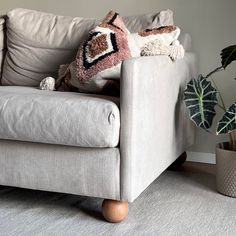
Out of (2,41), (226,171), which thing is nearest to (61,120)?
(226,171)

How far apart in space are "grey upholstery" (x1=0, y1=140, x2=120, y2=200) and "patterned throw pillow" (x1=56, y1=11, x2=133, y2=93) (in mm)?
348

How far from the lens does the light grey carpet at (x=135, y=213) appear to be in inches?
64.7

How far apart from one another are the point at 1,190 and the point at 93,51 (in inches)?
29.7

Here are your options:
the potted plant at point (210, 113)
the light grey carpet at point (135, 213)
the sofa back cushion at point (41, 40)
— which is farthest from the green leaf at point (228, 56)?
the light grey carpet at point (135, 213)

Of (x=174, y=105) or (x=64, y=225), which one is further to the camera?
(x=174, y=105)

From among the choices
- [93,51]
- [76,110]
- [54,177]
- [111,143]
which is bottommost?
[54,177]

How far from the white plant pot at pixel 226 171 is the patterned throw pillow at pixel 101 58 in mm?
591

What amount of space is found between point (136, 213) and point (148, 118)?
0.39 meters

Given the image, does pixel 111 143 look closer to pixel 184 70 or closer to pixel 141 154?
pixel 141 154

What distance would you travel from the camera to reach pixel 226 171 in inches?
79.4

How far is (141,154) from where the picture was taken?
1679 millimetres

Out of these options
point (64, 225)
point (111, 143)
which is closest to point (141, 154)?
point (111, 143)

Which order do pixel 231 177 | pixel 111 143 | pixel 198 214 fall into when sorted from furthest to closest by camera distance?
pixel 231 177 < pixel 198 214 < pixel 111 143

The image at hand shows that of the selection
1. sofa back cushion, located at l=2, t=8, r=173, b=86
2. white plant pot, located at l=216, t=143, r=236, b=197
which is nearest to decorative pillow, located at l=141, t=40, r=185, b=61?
sofa back cushion, located at l=2, t=8, r=173, b=86
